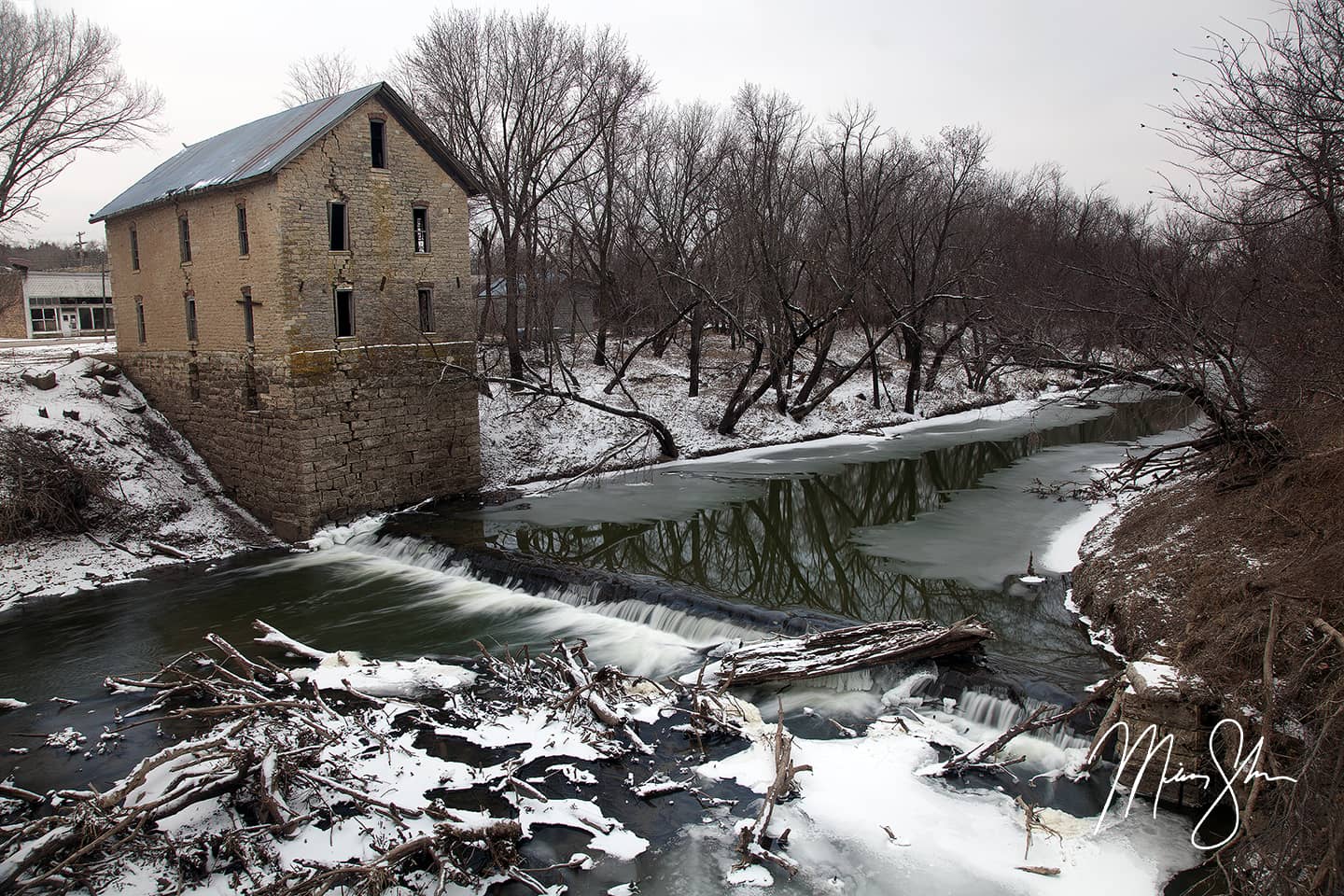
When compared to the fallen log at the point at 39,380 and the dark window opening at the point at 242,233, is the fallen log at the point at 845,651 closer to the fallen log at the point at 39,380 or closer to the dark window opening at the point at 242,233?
the dark window opening at the point at 242,233

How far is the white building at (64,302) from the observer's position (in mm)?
42250

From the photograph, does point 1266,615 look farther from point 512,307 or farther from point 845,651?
point 512,307

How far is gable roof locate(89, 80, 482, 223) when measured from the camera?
54.2 feet

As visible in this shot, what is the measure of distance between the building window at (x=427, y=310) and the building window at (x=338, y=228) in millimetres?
2118

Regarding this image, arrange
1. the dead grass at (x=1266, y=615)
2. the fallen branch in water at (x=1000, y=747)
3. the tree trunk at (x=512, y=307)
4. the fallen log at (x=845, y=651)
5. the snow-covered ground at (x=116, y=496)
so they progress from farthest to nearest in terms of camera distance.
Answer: the tree trunk at (x=512, y=307) → the snow-covered ground at (x=116, y=496) → the fallen log at (x=845, y=651) → the fallen branch in water at (x=1000, y=747) → the dead grass at (x=1266, y=615)

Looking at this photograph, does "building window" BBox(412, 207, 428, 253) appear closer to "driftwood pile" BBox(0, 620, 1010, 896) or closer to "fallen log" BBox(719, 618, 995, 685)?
"driftwood pile" BBox(0, 620, 1010, 896)

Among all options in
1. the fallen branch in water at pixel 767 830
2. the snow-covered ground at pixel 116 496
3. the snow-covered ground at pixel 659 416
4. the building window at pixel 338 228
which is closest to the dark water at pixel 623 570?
the snow-covered ground at pixel 116 496

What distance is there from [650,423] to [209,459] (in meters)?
11.0

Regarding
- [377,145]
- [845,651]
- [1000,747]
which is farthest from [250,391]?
[1000,747]

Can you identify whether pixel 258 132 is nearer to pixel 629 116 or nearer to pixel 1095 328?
pixel 629 116

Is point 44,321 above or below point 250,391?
above

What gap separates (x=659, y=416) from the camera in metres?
27.1

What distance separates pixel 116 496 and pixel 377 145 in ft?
30.3

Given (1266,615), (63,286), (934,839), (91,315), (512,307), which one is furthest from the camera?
(91,315)
